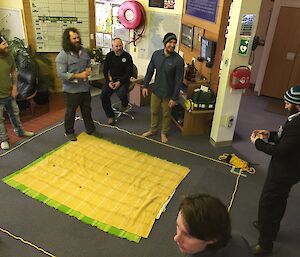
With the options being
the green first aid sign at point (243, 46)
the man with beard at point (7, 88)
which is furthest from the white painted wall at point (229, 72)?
the man with beard at point (7, 88)

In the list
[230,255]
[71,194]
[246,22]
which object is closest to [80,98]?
[71,194]

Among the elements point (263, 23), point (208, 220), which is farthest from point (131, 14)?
point (208, 220)

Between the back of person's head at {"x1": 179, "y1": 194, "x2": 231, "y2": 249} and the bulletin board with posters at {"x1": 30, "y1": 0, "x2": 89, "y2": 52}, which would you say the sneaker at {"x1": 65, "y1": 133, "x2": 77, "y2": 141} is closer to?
the bulletin board with posters at {"x1": 30, "y1": 0, "x2": 89, "y2": 52}

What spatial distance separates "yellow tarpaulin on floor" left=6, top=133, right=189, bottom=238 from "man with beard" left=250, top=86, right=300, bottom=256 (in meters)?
0.98

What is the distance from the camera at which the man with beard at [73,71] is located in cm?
337

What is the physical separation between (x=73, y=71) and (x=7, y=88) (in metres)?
0.79

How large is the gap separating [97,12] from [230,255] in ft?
17.1

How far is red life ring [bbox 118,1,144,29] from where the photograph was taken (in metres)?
4.93

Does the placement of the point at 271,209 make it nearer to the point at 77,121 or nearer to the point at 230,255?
the point at 230,255

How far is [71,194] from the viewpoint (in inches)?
115

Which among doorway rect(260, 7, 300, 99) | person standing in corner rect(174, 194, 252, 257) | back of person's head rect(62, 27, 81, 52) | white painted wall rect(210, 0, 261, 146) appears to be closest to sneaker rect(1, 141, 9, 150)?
back of person's head rect(62, 27, 81, 52)

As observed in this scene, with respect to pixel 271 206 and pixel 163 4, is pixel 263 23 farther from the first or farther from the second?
pixel 271 206

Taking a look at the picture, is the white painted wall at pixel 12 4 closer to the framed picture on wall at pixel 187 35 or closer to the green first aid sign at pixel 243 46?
the framed picture on wall at pixel 187 35

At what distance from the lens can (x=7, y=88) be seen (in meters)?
3.40
